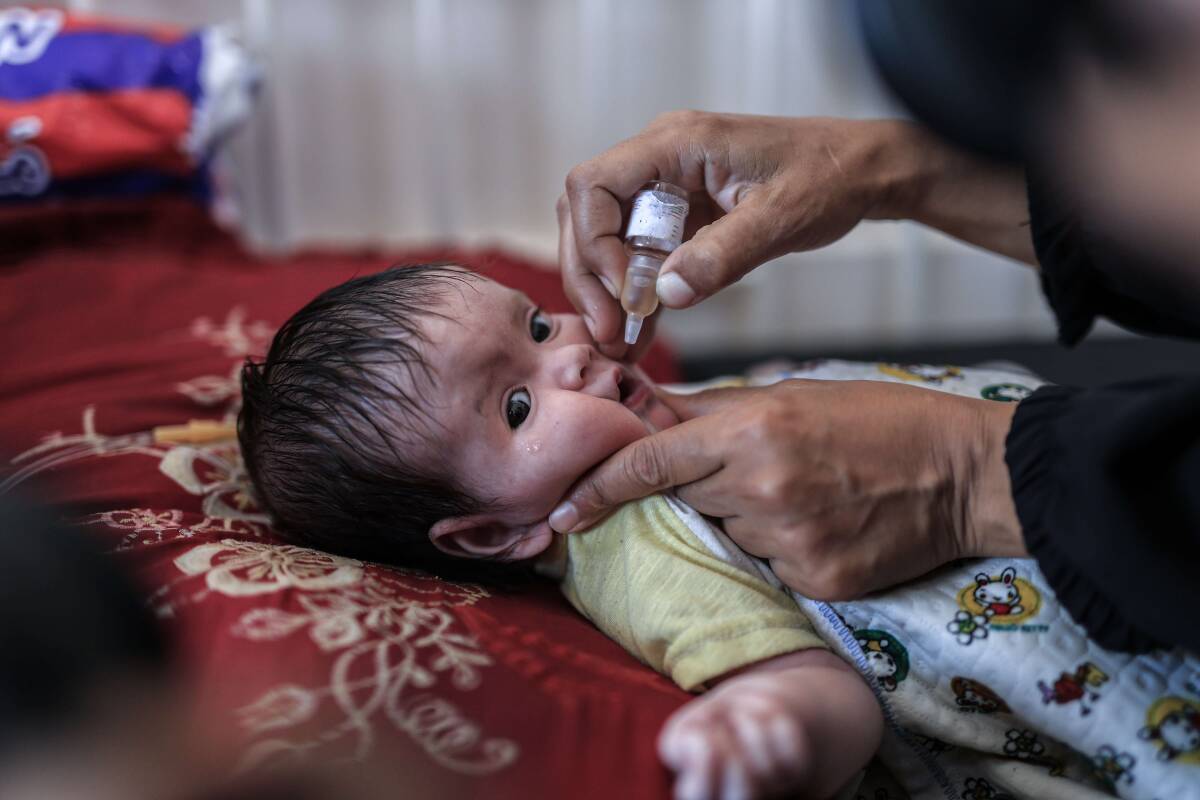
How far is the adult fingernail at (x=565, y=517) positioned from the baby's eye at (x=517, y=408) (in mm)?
90

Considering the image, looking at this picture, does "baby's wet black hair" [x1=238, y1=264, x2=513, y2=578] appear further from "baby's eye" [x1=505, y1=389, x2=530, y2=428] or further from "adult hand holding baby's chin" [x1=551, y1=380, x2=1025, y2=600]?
"adult hand holding baby's chin" [x1=551, y1=380, x2=1025, y2=600]

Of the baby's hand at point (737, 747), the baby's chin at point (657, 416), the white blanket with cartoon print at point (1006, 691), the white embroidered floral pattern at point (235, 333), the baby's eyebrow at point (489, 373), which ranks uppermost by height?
the baby's eyebrow at point (489, 373)

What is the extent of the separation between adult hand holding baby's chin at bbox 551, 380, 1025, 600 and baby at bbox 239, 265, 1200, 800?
0.05 m

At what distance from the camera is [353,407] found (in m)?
0.89

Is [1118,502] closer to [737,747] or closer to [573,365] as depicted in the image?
[737,747]

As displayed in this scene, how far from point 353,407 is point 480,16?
1.37 meters

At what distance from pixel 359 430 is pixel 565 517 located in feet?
0.67

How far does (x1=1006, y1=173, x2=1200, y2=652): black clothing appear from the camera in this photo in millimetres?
654

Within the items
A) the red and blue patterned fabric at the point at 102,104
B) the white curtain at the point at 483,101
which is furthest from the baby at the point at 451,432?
the white curtain at the point at 483,101

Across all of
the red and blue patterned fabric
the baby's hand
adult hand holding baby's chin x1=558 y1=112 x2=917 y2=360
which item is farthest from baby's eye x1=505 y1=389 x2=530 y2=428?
the red and blue patterned fabric

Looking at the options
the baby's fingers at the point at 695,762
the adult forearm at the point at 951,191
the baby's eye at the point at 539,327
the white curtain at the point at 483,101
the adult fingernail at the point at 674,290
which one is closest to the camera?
the baby's fingers at the point at 695,762

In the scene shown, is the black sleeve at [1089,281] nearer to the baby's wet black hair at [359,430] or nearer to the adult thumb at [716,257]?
the adult thumb at [716,257]

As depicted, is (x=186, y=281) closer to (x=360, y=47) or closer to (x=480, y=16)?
(x=360, y=47)

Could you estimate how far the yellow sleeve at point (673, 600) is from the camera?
766 mm
